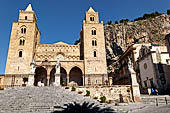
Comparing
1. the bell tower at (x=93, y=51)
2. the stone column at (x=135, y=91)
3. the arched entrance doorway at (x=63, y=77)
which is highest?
the bell tower at (x=93, y=51)

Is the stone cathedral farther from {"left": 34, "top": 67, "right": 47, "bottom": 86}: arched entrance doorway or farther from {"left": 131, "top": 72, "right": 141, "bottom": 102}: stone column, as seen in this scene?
{"left": 131, "top": 72, "right": 141, "bottom": 102}: stone column

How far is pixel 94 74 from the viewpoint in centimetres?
2941

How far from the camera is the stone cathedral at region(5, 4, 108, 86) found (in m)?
28.6

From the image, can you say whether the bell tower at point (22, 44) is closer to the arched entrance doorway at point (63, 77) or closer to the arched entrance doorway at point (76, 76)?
the arched entrance doorway at point (63, 77)

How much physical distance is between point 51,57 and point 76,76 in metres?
7.99

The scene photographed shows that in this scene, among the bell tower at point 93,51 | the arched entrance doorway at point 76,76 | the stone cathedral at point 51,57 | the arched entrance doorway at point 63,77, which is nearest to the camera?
the stone cathedral at point 51,57

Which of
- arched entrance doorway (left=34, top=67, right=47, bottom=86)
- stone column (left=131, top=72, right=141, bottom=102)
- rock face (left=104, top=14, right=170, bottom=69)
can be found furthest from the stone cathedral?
rock face (left=104, top=14, right=170, bottom=69)

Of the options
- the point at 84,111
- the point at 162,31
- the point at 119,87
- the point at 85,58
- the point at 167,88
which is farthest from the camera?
the point at 162,31

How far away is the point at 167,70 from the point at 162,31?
22.5m

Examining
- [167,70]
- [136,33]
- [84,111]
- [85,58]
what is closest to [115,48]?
[136,33]

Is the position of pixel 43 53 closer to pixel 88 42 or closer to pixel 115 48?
pixel 88 42

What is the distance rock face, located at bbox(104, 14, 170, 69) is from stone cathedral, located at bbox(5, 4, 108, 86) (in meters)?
11.0

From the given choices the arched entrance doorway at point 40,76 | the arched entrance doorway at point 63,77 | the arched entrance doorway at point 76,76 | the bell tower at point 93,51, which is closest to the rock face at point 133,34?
the bell tower at point 93,51

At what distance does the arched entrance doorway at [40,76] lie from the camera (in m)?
29.8
